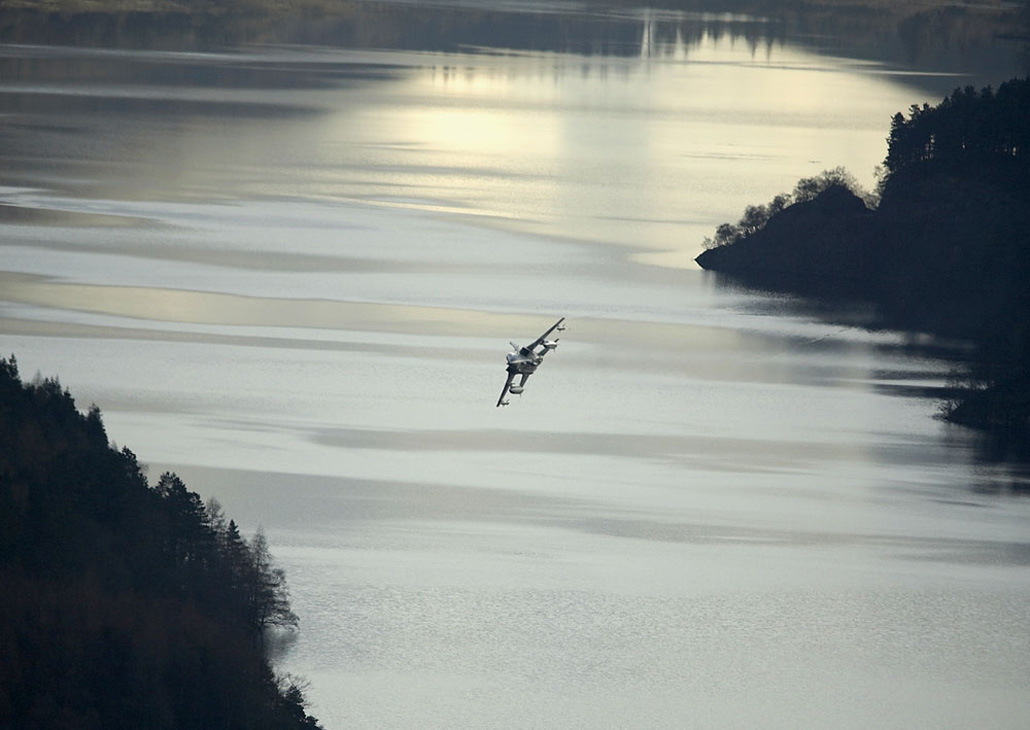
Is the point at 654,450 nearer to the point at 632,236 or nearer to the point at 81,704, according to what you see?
the point at 81,704

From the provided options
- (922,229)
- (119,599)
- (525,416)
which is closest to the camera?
(119,599)

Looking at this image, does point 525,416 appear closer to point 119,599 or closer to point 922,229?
point 119,599

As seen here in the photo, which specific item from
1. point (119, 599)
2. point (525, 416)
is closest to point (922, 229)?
point (525, 416)

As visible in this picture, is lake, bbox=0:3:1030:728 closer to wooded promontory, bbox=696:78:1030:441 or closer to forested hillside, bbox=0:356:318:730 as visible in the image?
forested hillside, bbox=0:356:318:730

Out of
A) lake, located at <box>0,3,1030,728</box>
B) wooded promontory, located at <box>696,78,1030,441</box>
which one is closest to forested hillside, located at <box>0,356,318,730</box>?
lake, located at <box>0,3,1030,728</box>

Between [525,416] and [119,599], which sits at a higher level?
[119,599]

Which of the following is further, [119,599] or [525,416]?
[525,416]

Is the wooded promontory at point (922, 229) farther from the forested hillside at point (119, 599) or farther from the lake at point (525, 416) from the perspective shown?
the forested hillside at point (119, 599)

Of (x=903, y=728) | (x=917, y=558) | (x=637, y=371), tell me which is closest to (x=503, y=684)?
(x=903, y=728)
